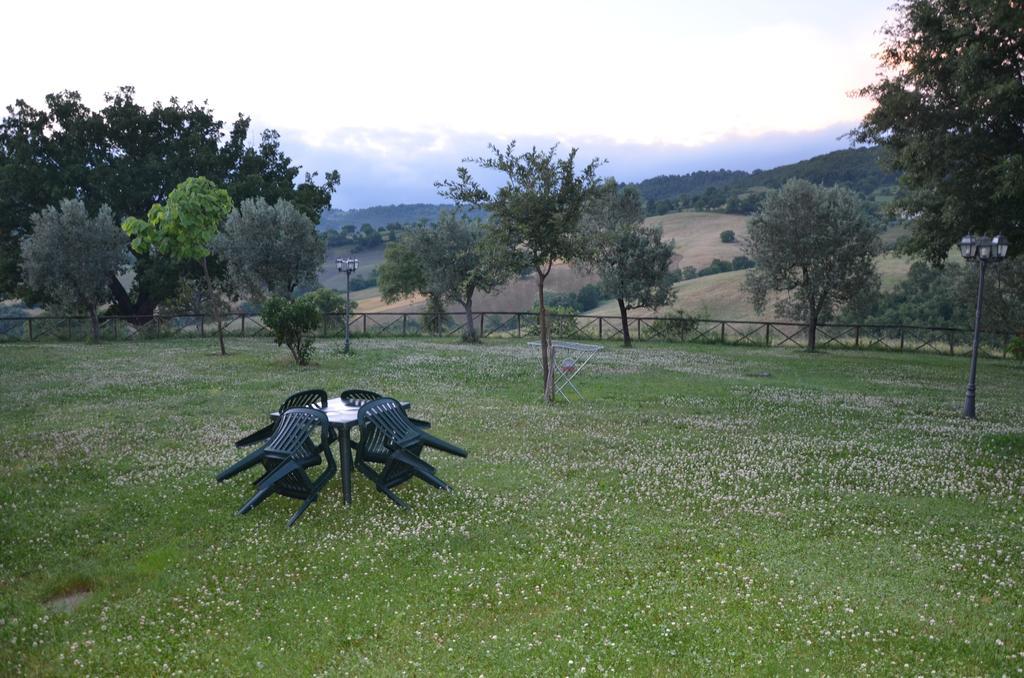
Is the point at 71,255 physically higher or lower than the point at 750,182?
lower

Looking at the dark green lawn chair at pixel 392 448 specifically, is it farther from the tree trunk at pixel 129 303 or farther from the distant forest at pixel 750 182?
the distant forest at pixel 750 182

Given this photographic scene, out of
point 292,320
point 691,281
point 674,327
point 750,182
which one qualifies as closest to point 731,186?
point 750,182

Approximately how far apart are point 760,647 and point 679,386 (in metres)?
14.4

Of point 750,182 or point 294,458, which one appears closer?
point 294,458

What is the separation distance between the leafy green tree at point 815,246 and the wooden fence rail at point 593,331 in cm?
271

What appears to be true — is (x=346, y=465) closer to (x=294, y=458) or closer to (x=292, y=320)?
(x=294, y=458)

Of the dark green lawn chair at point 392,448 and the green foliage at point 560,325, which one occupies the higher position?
the dark green lawn chair at point 392,448

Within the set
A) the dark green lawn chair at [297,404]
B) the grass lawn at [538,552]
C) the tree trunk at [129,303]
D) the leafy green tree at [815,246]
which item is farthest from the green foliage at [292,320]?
the tree trunk at [129,303]

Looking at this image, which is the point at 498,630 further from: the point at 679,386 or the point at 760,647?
the point at 679,386

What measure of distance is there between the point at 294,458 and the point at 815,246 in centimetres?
3103

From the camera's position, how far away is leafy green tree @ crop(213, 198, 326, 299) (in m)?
37.1

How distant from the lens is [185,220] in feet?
79.9

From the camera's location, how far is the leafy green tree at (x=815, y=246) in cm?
3309

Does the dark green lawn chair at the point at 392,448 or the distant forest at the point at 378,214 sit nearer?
the dark green lawn chair at the point at 392,448
